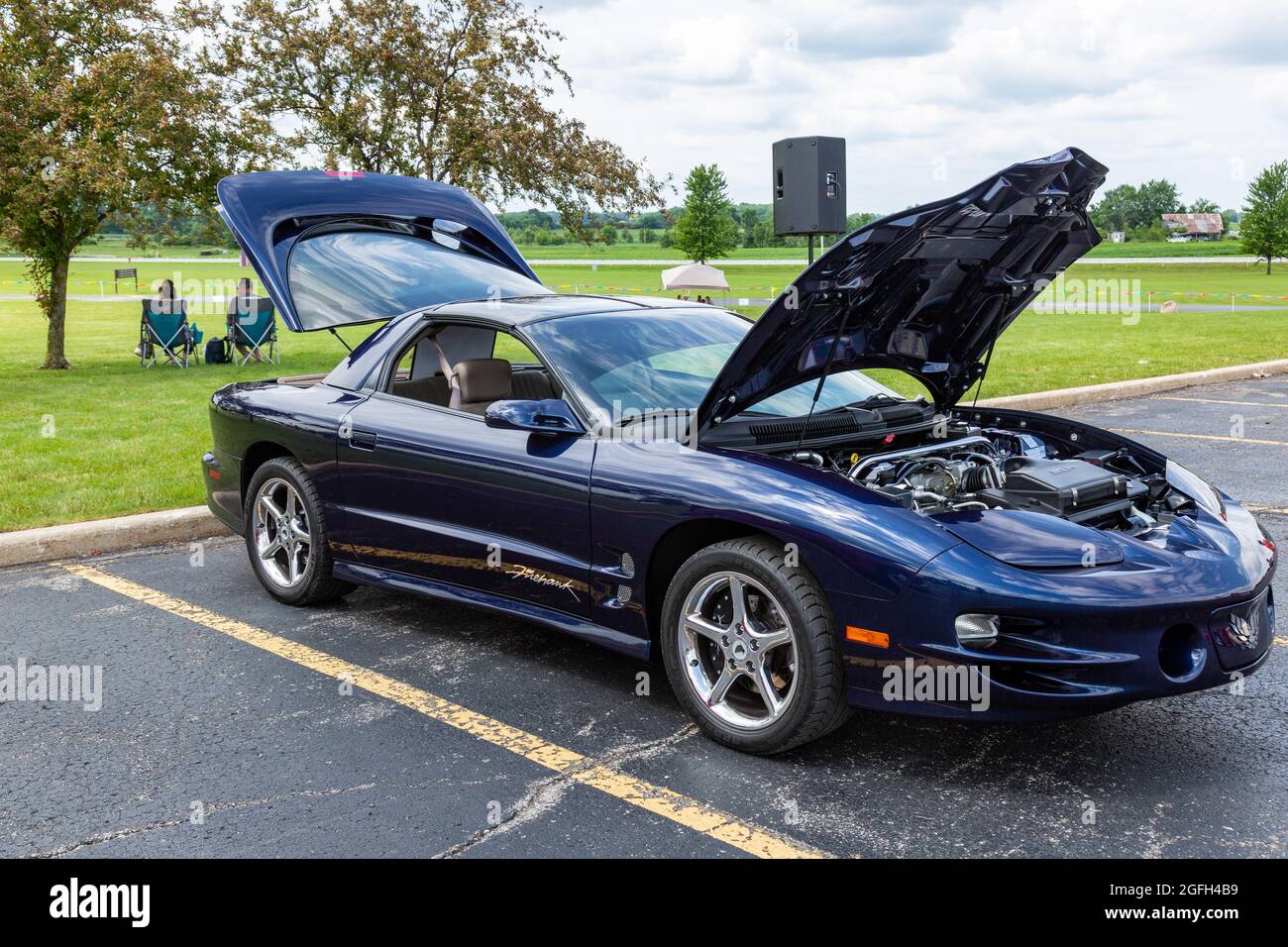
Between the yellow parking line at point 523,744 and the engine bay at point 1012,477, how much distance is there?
111 cm

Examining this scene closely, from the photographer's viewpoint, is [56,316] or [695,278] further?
A: [695,278]

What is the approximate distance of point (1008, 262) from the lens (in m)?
4.61

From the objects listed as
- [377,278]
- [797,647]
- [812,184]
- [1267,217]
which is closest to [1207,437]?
[812,184]

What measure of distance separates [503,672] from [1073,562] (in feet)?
7.25

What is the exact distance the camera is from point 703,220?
70.3 metres

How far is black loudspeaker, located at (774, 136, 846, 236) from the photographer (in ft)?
42.1

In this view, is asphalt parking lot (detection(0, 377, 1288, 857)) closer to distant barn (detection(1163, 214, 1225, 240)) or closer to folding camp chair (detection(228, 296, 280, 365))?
folding camp chair (detection(228, 296, 280, 365))

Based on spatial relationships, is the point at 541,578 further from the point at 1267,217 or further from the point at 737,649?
the point at 1267,217

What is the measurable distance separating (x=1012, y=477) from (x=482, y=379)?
2.33 meters

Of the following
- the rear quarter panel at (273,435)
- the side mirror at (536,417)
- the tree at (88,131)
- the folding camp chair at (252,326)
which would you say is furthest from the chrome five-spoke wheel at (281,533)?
the folding camp chair at (252,326)

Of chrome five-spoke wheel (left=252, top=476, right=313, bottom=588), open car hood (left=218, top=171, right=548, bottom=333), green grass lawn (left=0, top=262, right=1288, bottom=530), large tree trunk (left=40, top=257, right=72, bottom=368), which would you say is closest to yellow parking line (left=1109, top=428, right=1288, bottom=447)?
green grass lawn (left=0, top=262, right=1288, bottom=530)

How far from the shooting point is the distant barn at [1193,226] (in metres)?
119

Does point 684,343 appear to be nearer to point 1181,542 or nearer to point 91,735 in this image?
point 1181,542

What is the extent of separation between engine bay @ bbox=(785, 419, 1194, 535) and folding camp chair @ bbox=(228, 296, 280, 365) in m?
15.0
